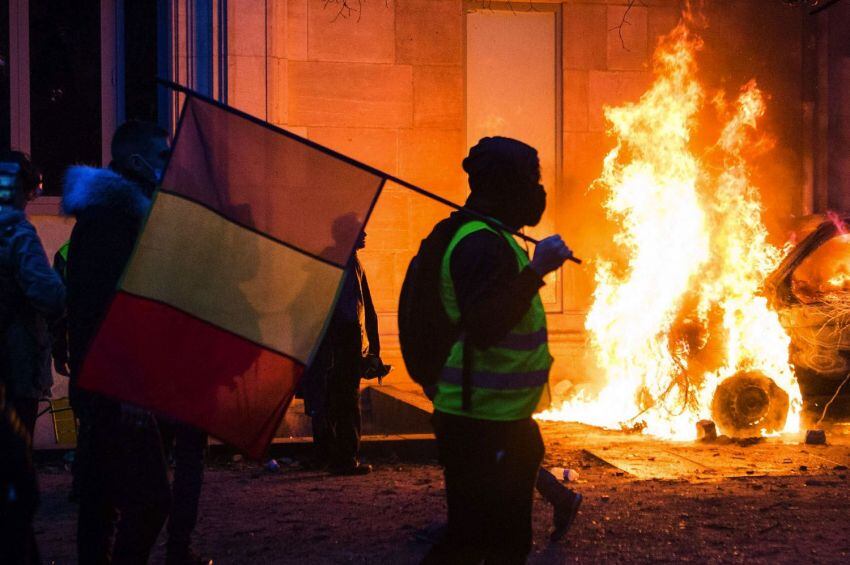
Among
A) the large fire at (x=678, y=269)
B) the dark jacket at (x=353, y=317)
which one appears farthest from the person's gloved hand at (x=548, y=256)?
the large fire at (x=678, y=269)

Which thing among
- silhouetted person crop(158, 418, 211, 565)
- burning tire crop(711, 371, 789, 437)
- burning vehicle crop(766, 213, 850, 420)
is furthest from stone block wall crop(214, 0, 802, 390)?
silhouetted person crop(158, 418, 211, 565)

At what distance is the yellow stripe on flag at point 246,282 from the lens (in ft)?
13.3

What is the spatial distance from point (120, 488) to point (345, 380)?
164 inches

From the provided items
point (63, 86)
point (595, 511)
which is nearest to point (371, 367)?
point (595, 511)

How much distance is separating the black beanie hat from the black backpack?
0.14 m

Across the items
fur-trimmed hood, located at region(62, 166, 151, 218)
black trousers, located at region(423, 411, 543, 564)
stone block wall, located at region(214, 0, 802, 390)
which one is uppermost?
stone block wall, located at region(214, 0, 802, 390)

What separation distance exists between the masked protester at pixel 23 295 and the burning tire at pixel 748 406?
6701 millimetres

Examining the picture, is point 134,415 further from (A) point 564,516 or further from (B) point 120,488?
(A) point 564,516

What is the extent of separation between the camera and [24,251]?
173 inches

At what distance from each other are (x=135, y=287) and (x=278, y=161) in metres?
0.70

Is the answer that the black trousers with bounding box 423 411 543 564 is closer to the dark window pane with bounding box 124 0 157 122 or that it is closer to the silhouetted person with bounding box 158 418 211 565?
the silhouetted person with bounding box 158 418 211 565

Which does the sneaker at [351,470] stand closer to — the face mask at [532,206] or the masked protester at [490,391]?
the masked protester at [490,391]

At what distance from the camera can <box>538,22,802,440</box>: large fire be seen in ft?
34.6

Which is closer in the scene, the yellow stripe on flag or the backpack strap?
the backpack strap
